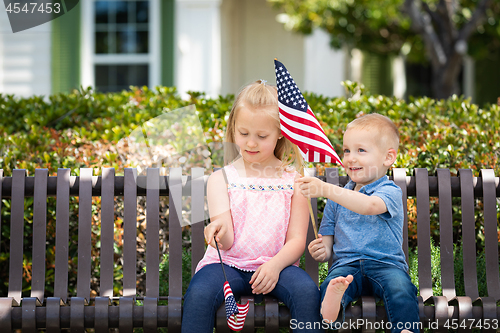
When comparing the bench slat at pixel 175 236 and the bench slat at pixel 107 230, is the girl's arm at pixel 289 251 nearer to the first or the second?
the bench slat at pixel 175 236

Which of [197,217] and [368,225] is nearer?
[368,225]

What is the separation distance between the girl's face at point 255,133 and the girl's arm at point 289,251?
247 millimetres

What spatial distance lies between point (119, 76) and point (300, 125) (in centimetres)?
640

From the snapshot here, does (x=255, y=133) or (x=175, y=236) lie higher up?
(x=255, y=133)

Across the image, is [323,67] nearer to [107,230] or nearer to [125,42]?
[125,42]

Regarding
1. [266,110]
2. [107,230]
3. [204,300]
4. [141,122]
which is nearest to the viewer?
[204,300]

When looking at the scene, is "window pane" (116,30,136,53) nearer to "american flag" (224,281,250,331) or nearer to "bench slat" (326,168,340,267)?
"bench slat" (326,168,340,267)

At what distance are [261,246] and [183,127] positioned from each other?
1.17 metres

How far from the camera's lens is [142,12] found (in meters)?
7.77

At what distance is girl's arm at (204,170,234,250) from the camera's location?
221 centimetres

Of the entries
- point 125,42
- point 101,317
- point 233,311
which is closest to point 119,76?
point 125,42

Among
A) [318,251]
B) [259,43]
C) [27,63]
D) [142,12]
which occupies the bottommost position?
[318,251]

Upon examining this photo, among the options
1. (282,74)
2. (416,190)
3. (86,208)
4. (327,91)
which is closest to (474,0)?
(327,91)

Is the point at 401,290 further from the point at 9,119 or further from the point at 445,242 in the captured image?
the point at 9,119
